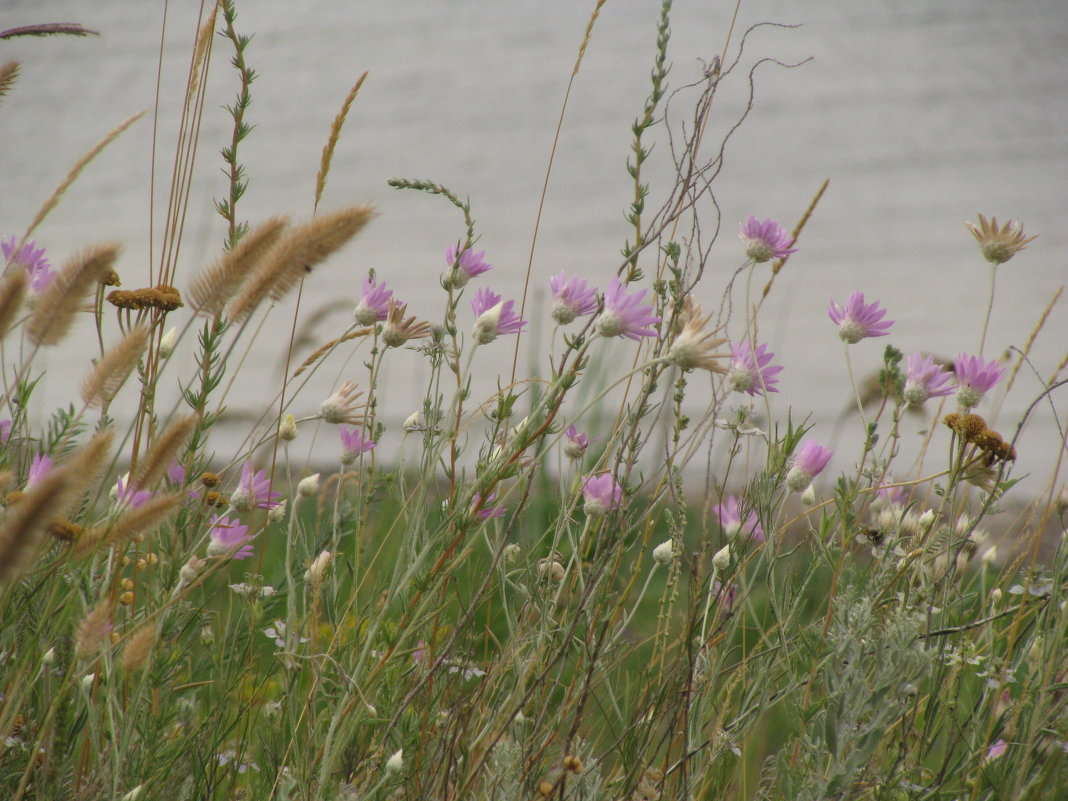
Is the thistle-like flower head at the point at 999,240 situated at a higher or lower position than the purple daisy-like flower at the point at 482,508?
higher

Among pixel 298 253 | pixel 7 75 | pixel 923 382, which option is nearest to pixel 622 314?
pixel 298 253

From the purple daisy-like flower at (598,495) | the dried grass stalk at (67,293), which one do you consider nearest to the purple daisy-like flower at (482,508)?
the purple daisy-like flower at (598,495)

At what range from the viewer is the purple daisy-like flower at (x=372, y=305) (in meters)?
1.21

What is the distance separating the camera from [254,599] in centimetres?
116

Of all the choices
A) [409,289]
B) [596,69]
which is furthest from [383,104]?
[409,289]

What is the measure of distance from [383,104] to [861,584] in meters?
5.55

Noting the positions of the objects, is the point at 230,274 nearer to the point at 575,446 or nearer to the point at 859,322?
the point at 575,446

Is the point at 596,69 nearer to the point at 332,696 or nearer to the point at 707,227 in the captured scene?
the point at 707,227

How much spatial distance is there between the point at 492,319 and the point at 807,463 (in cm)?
43

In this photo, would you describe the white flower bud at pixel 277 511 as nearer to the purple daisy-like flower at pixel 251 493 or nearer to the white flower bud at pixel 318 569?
the purple daisy-like flower at pixel 251 493

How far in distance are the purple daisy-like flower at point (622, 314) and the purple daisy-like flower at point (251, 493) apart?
1.51 ft

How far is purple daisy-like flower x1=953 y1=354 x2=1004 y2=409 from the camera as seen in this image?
1204mm

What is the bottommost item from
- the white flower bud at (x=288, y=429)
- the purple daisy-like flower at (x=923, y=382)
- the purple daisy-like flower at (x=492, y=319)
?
the white flower bud at (x=288, y=429)

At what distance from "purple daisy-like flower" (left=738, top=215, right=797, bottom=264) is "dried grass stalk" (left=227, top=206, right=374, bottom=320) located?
1.84 feet
